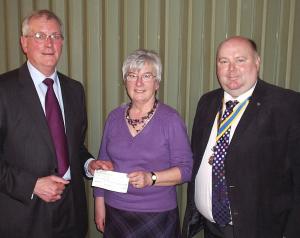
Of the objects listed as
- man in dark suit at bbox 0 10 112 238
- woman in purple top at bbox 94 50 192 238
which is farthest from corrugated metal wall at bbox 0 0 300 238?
man in dark suit at bbox 0 10 112 238

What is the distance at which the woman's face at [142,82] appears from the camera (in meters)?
2.42

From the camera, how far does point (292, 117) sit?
2.13 metres

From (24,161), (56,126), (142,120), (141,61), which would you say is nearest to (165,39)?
(141,61)

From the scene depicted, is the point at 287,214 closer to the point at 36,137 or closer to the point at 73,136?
the point at 73,136

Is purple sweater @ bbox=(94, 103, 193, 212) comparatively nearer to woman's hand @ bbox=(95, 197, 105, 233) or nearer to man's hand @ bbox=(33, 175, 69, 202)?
woman's hand @ bbox=(95, 197, 105, 233)

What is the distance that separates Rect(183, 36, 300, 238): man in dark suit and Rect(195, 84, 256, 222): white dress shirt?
11mm

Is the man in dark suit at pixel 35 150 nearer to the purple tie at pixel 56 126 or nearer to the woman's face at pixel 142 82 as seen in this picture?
the purple tie at pixel 56 126

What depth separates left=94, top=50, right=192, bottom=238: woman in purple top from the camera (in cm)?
238

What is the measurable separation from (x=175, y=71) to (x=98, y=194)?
1.24m

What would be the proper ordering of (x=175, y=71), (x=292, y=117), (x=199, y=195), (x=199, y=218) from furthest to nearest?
(x=175, y=71), (x=199, y=218), (x=199, y=195), (x=292, y=117)

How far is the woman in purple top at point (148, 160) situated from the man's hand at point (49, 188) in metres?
0.43

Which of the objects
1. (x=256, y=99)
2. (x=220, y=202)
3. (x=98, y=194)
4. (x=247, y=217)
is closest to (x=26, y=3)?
(x=98, y=194)

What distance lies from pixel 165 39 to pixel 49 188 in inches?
61.7

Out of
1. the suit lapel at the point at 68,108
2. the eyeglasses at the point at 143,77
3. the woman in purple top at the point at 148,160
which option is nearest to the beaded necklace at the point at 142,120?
the woman in purple top at the point at 148,160
